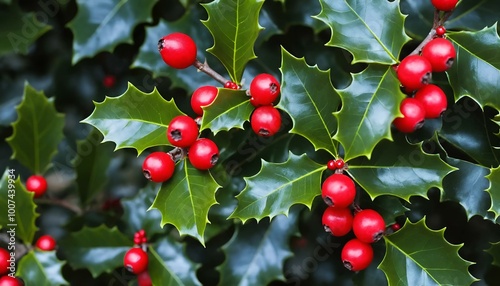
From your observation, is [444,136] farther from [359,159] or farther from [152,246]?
[152,246]

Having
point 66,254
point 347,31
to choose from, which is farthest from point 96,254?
point 347,31

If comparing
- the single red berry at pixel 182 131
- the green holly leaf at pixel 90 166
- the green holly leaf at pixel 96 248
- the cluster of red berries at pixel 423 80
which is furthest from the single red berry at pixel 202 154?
the green holly leaf at pixel 90 166

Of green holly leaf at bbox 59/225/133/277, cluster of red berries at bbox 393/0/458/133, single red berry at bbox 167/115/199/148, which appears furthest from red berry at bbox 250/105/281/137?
green holly leaf at bbox 59/225/133/277

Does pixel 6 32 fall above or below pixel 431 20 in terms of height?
below

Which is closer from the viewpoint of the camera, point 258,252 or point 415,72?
point 415,72

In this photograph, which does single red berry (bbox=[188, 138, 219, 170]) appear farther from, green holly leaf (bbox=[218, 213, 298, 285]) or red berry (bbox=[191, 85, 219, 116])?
green holly leaf (bbox=[218, 213, 298, 285])

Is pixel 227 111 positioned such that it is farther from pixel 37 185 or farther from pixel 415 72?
pixel 37 185

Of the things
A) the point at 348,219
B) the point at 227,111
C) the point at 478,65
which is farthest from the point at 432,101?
the point at 227,111
